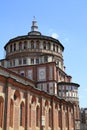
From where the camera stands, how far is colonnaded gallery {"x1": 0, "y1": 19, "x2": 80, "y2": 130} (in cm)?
3042

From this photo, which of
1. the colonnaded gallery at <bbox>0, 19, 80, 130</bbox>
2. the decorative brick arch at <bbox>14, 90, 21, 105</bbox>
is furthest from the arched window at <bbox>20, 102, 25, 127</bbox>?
the decorative brick arch at <bbox>14, 90, 21, 105</bbox>

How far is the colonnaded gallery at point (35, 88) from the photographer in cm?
3042

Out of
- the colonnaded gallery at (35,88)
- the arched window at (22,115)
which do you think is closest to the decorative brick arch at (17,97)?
the colonnaded gallery at (35,88)

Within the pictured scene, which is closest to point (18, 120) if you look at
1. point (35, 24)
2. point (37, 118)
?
point (37, 118)

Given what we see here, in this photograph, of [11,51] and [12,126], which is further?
[11,51]

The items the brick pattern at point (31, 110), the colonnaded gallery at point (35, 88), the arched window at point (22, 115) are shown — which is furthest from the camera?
the arched window at point (22, 115)

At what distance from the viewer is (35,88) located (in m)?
36.4

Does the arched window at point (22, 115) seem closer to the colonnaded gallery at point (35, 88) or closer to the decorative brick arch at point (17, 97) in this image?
the colonnaded gallery at point (35, 88)

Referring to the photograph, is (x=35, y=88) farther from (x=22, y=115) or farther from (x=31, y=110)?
(x=22, y=115)

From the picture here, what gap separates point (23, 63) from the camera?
56188 millimetres

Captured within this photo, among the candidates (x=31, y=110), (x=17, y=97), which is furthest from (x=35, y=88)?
(x=17, y=97)

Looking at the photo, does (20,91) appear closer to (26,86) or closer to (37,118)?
(26,86)

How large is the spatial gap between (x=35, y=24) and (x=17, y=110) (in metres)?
40.5

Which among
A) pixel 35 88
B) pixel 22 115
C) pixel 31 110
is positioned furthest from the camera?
pixel 35 88
